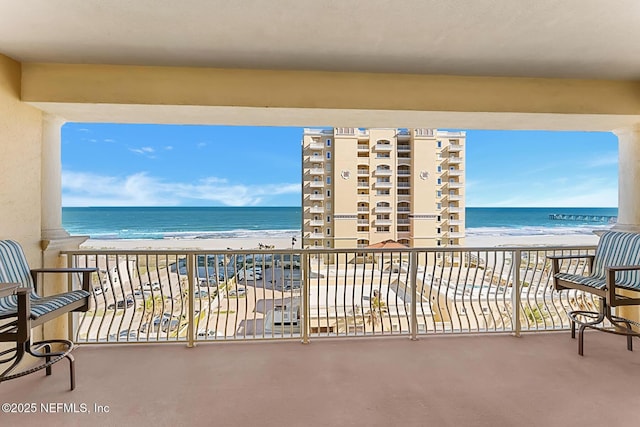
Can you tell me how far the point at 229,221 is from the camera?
21672mm

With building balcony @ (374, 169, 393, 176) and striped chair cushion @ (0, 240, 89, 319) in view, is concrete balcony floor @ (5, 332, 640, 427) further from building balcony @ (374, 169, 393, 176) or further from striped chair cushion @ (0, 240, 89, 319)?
building balcony @ (374, 169, 393, 176)

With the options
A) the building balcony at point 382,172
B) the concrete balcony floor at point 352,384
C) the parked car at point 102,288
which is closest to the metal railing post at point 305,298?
the concrete balcony floor at point 352,384

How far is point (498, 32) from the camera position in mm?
2098

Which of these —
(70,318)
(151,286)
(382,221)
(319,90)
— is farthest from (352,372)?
(382,221)

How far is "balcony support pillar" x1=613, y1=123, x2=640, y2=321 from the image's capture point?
3.12 metres

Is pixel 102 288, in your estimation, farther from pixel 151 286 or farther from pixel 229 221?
pixel 229 221

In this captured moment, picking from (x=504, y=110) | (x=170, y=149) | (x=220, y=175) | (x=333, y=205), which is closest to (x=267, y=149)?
(x=220, y=175)

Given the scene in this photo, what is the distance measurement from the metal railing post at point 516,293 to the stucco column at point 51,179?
4.48 meters

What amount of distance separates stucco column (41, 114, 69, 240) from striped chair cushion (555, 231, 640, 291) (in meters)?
4.74

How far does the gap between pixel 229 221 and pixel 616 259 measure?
Answer: 21.0 m

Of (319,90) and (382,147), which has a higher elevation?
(382,147)

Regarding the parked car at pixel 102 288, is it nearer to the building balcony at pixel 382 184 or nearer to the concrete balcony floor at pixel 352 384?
the concrete balcony floor at pixel 352 384

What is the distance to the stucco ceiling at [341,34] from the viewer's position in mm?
1825

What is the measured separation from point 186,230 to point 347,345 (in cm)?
1952
